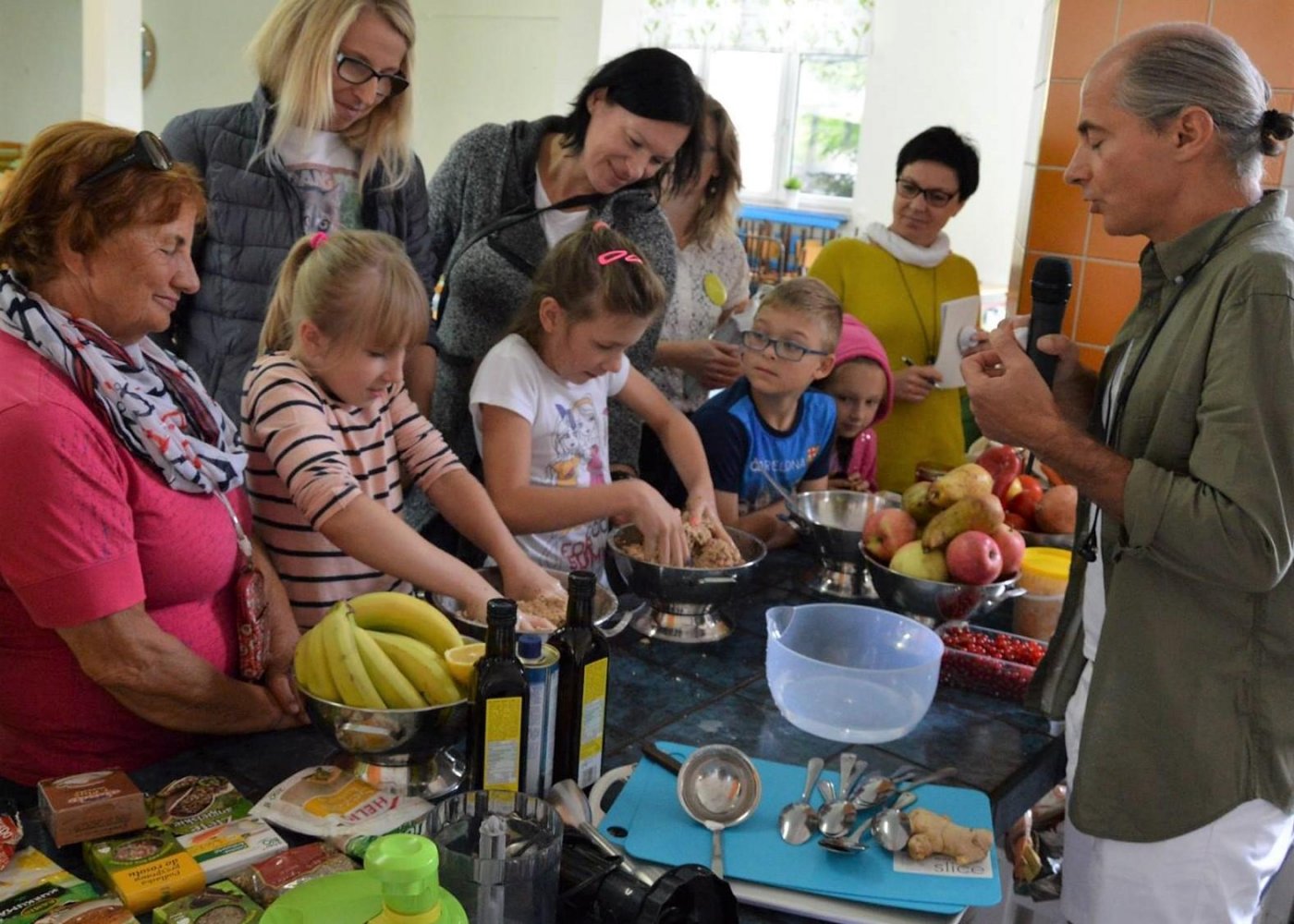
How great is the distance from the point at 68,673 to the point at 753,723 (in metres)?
0.89

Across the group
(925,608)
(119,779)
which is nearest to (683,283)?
(925,608)

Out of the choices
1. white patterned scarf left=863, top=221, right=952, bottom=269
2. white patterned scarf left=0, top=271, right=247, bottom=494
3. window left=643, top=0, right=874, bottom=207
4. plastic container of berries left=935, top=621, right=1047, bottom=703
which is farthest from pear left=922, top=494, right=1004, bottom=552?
window left=643, top=0, right=874, bottom=207

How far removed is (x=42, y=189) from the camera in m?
1.32

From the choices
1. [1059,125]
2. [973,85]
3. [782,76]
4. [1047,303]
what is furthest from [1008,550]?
[782,76]

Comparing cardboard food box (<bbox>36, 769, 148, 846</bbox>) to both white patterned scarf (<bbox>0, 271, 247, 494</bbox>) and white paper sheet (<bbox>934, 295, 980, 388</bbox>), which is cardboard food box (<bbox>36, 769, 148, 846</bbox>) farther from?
A: white paper sheet (<bbox>934, 295, 980, 388</bbox>)

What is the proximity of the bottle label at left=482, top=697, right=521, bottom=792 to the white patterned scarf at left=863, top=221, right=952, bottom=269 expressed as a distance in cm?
227

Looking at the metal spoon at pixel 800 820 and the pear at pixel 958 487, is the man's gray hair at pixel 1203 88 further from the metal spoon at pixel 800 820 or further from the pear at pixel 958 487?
the metal spoon at pixel 800 820

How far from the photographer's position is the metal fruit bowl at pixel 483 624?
1.53 m

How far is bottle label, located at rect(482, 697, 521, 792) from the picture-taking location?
1.17 metres

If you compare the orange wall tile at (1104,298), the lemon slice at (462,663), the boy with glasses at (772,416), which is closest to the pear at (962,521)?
the boy with glasses at (772,416)

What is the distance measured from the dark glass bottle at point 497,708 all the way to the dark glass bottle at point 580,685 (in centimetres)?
9

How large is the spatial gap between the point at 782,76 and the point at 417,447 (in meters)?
8.86

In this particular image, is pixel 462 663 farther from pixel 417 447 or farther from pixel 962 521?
pixel 962 521

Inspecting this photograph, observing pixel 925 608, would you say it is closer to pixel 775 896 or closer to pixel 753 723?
pixel 753 723
